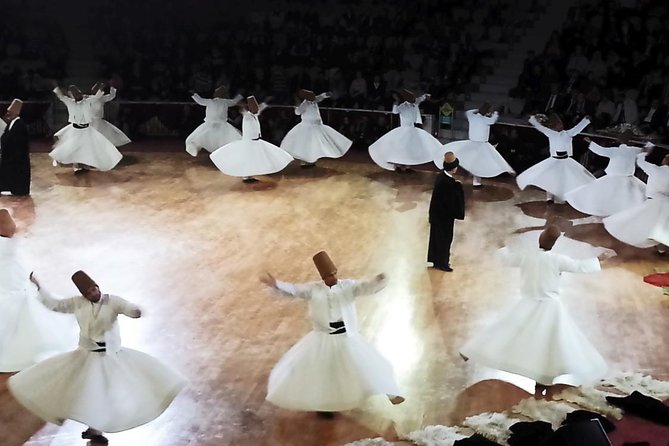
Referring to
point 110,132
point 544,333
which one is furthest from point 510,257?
point 110,132

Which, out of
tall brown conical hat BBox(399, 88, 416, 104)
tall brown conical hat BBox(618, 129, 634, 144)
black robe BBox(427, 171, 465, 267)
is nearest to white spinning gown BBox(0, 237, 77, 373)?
black robe BBox(427, 171, 465, 267)

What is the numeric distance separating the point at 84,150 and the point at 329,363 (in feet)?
27.2

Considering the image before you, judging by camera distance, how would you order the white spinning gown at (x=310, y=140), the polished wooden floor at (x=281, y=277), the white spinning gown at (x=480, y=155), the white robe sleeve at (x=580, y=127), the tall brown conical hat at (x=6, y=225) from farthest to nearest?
1. the white spinning gown at (x=310, y=140)
2. the white spinning gown at (x=480, y=155)
3. the white robe sleeve at (x=580, y=127)
4. the tall brown conical hat at (x=6, y=225)
5. the polished wooden floor at (x=281, y=277)

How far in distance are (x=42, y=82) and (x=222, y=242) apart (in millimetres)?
8567

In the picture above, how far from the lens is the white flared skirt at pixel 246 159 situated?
12.1 m

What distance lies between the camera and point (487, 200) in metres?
11.7

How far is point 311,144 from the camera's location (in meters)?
13.2

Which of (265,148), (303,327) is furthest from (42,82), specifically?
(303,327)

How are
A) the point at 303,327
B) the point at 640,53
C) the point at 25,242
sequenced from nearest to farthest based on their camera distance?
the point at 303,327, the point at 25,242, the point at 640,53

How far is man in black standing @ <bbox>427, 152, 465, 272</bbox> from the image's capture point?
848 centimetres

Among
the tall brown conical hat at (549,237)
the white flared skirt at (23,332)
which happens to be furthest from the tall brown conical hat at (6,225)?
the tall brown conical hat at (549,237)

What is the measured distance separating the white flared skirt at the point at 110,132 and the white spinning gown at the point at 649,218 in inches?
334

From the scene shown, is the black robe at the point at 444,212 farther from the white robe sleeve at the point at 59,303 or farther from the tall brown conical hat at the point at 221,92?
the tall brown conical hat at the point at 221,92

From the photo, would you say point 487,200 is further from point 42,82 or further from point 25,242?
point 42,82
